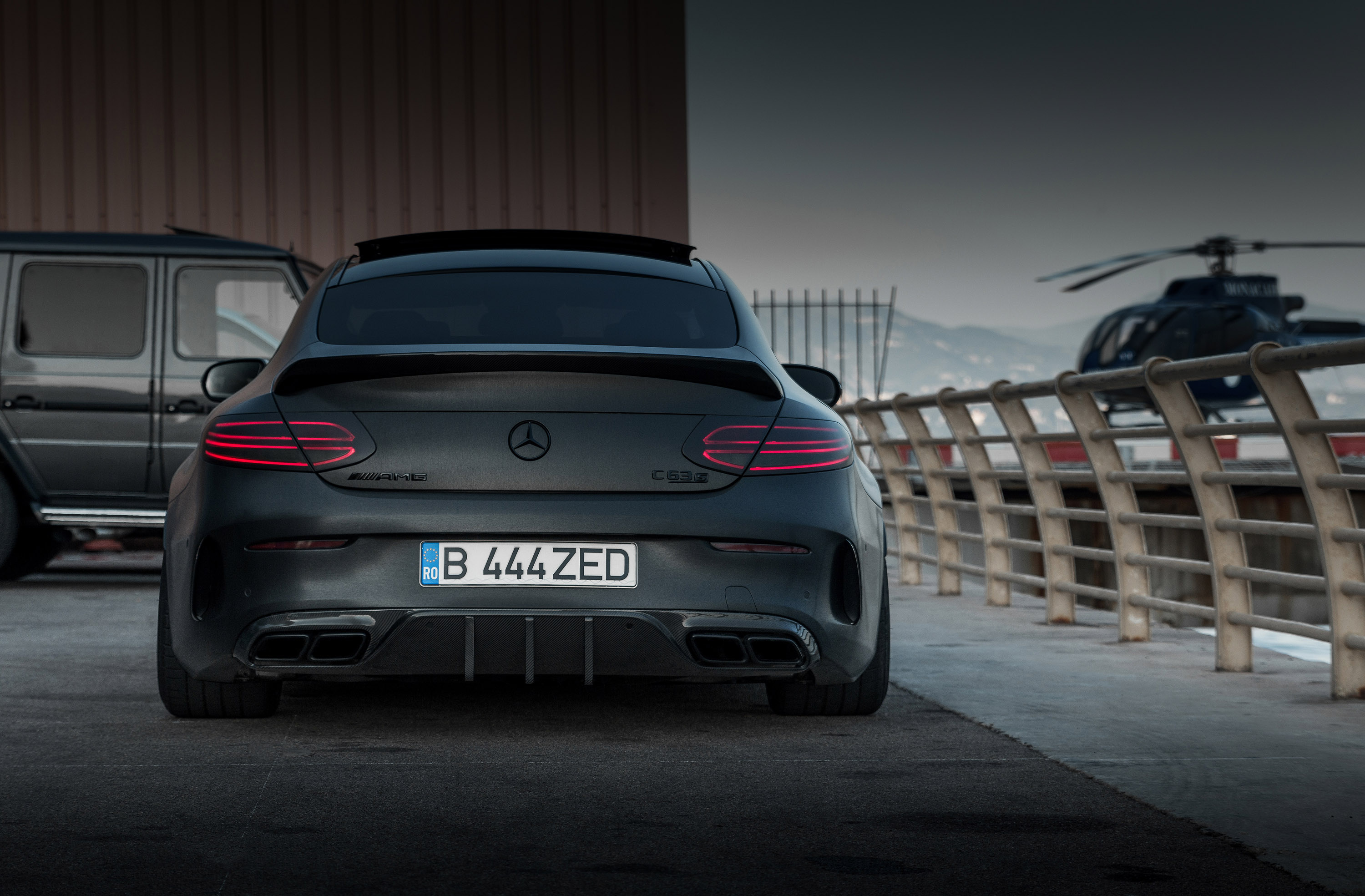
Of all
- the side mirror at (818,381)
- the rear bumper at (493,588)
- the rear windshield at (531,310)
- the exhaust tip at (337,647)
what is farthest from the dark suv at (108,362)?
the exhaust tip at (337,647)

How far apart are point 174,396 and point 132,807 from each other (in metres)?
6.11

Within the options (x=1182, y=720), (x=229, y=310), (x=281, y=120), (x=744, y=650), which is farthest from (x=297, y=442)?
(x=281, y=120)

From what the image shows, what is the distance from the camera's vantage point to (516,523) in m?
3.86

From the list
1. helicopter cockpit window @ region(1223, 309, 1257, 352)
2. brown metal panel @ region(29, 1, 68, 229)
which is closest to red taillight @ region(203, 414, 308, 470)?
brown metal panel @ region(29, 1, 68, 229)

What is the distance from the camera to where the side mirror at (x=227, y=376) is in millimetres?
5078

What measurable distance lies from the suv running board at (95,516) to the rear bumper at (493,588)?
5.53m

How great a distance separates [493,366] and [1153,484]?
178 inches

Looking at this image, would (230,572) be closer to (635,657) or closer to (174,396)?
(635,657)

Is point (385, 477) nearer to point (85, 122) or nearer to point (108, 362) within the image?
point (108, 362)

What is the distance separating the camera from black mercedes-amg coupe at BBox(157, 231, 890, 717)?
3.87m

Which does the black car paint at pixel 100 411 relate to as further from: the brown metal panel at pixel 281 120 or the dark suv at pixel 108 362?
the brown metal panel at pixel 281 120

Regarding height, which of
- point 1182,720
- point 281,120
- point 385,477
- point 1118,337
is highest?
point 281,120

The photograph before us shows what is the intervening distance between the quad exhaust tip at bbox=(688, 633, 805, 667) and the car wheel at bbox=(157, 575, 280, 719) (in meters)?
1.35

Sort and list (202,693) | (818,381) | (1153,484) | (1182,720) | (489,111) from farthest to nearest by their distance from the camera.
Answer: (489,111), (1153,484), (818,381), (1182,720), (202,693)
